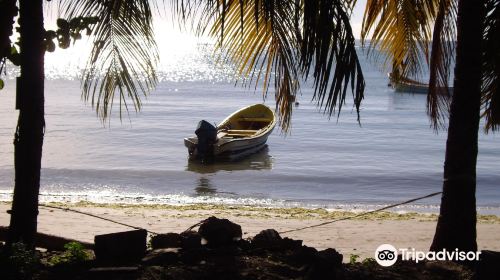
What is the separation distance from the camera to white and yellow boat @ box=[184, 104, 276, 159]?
75.0 feet

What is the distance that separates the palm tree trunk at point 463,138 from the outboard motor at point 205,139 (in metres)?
17.7

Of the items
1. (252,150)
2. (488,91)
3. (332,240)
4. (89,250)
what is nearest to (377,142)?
(252,150)

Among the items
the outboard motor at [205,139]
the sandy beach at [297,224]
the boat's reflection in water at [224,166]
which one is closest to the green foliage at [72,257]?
the sandy beach at [297,224]

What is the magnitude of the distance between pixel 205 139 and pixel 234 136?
1.85 meters

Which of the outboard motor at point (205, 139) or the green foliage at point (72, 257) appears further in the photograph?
the outboard motor at point (205, 139)

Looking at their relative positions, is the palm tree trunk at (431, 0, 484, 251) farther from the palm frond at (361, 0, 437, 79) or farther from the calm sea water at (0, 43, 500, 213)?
the calm sea water at (0, 43, 500, 213)

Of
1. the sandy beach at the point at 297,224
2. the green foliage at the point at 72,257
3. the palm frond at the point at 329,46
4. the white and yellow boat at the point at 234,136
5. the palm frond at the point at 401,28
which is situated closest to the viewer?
the palm frond at the point at 329,46

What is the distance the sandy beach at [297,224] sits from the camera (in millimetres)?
9242

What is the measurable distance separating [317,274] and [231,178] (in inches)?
664

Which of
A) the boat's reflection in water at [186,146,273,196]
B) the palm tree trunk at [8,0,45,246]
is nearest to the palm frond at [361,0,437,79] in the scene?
the palm tree trunk at [8,0,45,246]

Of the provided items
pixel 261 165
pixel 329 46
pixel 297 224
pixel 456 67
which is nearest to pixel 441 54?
pixel 456 67

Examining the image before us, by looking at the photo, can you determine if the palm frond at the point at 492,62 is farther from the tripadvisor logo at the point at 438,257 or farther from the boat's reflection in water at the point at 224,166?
the boat's reflection in water at the point at 224,166

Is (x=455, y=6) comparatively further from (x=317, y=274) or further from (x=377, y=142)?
(x=377, y=142)

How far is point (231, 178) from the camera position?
21156 millimetres
